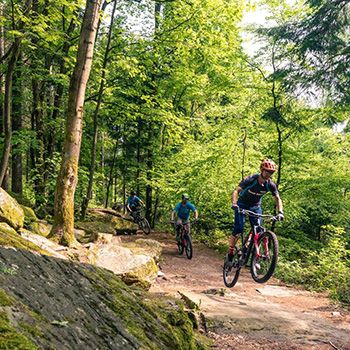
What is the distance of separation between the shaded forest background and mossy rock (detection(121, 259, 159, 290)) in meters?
5.71

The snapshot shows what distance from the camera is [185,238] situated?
1377 centimetres

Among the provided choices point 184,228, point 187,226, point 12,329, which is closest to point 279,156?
point 187,226

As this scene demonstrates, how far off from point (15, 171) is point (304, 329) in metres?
13.9

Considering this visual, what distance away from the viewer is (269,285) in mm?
11391

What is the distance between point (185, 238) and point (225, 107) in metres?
7.06

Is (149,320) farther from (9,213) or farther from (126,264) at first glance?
(9,213)

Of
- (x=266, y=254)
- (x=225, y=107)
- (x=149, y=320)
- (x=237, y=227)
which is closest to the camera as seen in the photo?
(x=149, y=320)

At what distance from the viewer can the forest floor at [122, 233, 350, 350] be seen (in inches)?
234

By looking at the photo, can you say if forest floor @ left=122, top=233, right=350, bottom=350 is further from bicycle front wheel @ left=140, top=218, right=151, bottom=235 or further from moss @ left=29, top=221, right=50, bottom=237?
bicycle front wheel @ left=140, top=218, right=151, bottom=235

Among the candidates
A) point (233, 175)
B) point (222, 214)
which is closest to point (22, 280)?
point (233, 175)

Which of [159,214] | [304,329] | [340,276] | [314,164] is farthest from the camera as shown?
[159,214]

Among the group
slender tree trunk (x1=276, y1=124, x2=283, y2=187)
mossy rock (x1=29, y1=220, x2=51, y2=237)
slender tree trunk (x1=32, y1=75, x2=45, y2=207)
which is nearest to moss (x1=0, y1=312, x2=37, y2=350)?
mossy rock (x1=29, y1=220, x2=51, y2=237)

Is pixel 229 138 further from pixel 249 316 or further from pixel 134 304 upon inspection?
pixel 134 304

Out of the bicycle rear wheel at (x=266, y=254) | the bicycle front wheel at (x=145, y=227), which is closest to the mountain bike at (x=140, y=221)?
the bicycle front wheel at (x=145, y=227)
